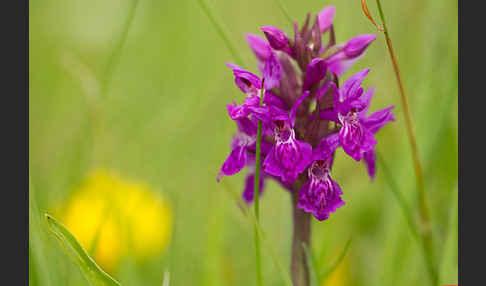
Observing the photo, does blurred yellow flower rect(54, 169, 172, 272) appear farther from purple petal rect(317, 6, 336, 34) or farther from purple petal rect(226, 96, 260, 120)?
purple petal rect(317, 6, 336, 34)

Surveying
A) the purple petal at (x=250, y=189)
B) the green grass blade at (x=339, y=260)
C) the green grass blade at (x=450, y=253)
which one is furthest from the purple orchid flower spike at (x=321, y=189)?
the green grass blade at (x=450, y=253)

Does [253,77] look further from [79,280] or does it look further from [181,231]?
[181,231]

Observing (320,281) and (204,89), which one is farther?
(204,89)

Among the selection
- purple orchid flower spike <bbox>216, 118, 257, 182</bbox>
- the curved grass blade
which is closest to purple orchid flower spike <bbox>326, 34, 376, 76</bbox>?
purple orchid flower spike <bbox>216, 118, 257, 182</bbox>

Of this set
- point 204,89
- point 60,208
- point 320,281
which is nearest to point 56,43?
point 204,89

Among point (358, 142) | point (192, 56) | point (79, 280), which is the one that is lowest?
point (79, 280)

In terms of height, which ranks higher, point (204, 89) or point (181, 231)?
point (204, 89)
